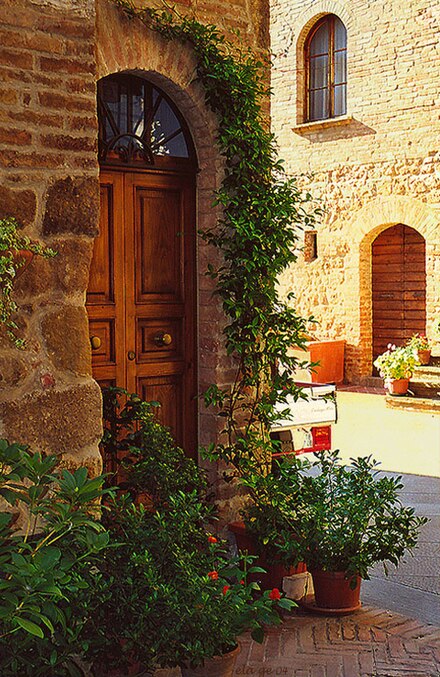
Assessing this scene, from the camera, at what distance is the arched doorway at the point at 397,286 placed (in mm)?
14789

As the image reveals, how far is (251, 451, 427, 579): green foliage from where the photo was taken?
4484mm

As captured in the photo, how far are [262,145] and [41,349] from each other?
6.39 feet

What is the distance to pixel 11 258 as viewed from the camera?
3.39 metres

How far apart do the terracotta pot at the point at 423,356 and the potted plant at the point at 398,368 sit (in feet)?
0.65

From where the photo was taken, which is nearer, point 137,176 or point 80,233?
point 80,233

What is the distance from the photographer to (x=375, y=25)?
568 inches

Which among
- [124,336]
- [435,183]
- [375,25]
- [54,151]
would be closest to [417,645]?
[124,336]

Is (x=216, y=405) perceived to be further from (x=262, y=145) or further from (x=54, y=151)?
(x=54, y=151)

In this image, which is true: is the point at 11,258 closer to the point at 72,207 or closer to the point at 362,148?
the point at 72,207

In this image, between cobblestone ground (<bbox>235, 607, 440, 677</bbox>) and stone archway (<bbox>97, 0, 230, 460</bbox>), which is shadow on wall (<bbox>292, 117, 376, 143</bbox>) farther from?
cobblestone ground (<bbox>235, 607, 440, 677</bbox>)

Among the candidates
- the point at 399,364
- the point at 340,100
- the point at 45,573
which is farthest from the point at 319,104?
the point at 45,573

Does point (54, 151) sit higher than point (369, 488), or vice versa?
point (54, 151)

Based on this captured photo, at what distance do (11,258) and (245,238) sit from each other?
1650 millimetres

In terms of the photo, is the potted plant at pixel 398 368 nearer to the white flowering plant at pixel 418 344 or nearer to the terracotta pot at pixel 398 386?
the terracotta pot at pixel 398 386
